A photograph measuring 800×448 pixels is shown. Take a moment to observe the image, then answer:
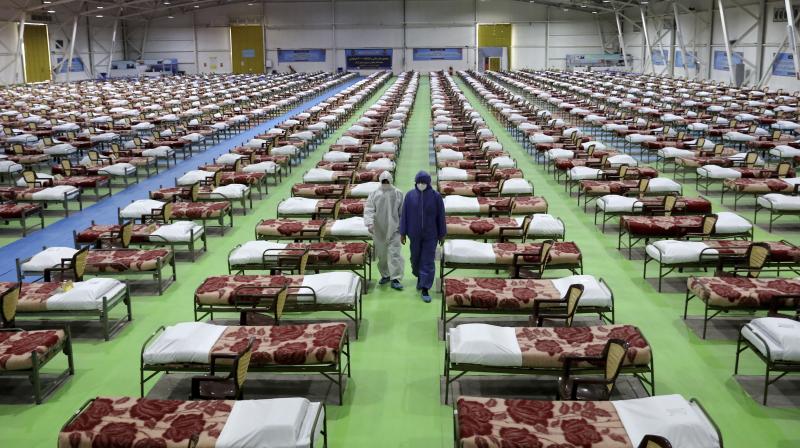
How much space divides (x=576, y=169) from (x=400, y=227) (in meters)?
7.85

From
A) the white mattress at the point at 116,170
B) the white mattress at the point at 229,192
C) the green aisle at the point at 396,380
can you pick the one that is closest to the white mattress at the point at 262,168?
the white mattress at the point at 229,192

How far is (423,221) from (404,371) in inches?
97.1

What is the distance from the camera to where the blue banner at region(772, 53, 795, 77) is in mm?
38125

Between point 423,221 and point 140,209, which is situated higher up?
point 423,221

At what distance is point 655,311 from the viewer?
977 cm

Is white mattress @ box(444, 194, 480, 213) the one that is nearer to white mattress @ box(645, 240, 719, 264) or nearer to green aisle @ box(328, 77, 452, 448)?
green aisle @ box(328, 77, 452, 448)

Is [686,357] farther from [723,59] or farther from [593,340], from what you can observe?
[723,59]

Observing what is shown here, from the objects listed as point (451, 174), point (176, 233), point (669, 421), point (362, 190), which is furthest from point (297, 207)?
point (669, 421)

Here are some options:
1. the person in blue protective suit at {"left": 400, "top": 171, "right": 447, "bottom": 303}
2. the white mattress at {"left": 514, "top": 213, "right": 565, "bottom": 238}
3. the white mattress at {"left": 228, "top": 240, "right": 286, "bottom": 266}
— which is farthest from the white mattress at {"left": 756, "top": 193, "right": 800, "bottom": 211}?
the white mattress at {"left": 228, "top": 240, "right": 286, "bottom": 266}

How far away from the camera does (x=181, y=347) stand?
7.04 meters

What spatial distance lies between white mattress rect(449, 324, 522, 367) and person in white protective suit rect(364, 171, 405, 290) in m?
3.32

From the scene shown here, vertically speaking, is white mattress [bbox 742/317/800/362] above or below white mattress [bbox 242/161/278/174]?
below

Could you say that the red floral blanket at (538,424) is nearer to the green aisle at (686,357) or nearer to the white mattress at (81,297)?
the green aisle at (686,357)

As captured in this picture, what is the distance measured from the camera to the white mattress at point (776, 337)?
6.94 m
